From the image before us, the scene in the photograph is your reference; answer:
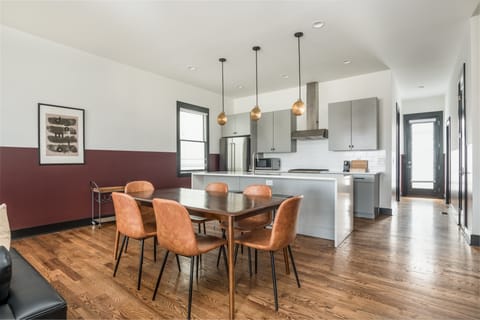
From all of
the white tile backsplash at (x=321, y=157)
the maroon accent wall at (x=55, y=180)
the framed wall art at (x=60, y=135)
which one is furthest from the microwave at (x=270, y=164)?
the framed wall art at (x=60, y=135)

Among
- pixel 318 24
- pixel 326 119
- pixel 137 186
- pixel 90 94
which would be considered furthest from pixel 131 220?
pixel 326 119

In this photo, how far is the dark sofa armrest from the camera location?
1.06m

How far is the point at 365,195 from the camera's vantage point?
16.2ft

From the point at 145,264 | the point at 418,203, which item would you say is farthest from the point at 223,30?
the point at 418,203

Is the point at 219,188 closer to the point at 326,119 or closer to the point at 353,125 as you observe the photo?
the point at 353,125

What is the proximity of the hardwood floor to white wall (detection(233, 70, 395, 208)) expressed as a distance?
6.52 feet

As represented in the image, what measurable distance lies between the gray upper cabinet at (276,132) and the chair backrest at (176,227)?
178 inches

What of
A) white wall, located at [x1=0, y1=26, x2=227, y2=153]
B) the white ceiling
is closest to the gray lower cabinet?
the white ceiling

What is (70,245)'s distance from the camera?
3377mm

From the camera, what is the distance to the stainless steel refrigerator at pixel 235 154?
6434 mm

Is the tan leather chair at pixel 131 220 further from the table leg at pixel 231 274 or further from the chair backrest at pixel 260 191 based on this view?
the chair backrest at pixel 260 191

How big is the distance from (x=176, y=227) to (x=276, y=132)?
4.69 metres

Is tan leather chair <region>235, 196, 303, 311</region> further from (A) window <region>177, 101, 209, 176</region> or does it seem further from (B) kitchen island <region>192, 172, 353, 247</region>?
(A) window <region>177, 101, 209, 176</region>

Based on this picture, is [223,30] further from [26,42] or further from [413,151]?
[413,151]
